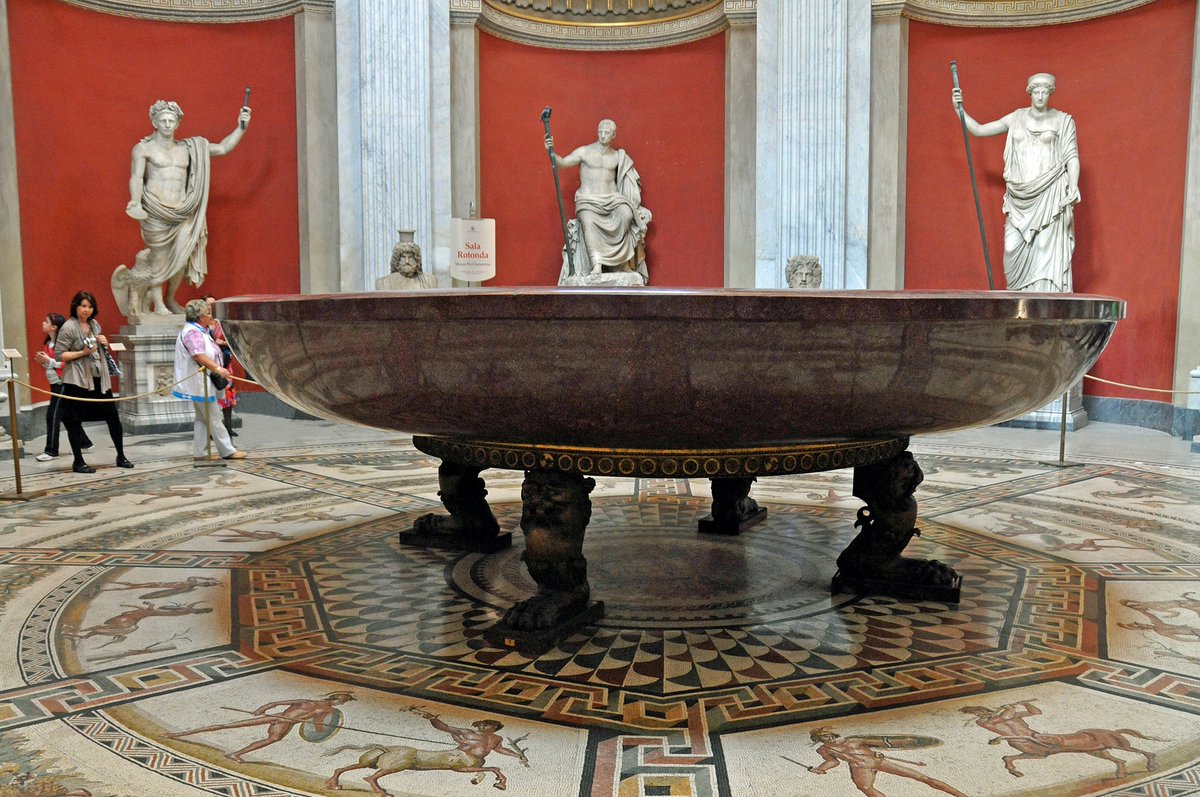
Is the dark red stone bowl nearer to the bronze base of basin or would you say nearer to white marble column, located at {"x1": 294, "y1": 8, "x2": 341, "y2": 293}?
the bronze base of basin

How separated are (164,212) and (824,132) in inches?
231

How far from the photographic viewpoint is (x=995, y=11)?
8.92 metres

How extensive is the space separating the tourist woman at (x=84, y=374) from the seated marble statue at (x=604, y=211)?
469 centimetres

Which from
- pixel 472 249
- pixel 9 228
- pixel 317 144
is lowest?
pixel 472 249

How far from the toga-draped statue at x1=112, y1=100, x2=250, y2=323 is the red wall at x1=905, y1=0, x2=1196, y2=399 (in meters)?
6.57

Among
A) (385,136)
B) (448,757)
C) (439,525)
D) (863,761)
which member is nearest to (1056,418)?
(439,525)

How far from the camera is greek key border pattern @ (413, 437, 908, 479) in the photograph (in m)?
2.32

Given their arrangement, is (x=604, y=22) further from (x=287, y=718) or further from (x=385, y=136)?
(x=287, y=718)

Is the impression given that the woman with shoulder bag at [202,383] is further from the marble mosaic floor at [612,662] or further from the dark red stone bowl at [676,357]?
the dark red stone bowl at [676,357]

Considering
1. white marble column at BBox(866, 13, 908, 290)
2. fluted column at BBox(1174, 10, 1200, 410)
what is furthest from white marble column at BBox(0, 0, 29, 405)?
fluted column at BBox(1174, 10, 1200, 410)

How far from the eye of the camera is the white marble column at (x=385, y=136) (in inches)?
340

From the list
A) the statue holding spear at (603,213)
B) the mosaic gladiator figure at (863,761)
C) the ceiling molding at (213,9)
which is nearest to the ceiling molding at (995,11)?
the statue holding spear at (603,213)

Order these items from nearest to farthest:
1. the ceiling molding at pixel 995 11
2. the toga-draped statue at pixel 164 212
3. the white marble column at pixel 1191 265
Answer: the white marble column at pixel 1191 265 → the toga-draped statue at pixel 164 212 → the ceiling molding at pixel 995 11

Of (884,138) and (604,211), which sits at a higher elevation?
(884,138)
